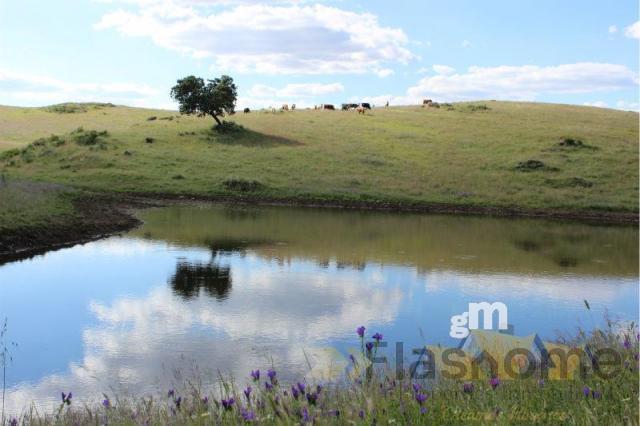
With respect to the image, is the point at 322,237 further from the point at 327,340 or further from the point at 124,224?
the point at 327,340

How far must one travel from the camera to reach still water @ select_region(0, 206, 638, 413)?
38.1 ft

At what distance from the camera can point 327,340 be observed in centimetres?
1320

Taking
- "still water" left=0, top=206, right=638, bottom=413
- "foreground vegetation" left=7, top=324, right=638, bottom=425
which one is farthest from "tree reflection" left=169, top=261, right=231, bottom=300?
"foreground vegetation" left=7, top=324, right=638, bottom=425

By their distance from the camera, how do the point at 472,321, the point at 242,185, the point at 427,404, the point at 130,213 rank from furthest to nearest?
1. the point at 242,185
2. the point at 130,213
3. the point at 472,321
4. the point at 427,404

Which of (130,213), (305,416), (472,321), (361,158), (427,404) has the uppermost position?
(361,158)

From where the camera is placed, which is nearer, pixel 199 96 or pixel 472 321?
pixel 472 321

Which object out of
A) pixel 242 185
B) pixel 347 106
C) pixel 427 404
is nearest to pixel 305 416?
pixel 427 404

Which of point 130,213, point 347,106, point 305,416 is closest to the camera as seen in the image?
point 305,416

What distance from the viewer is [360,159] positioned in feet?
198

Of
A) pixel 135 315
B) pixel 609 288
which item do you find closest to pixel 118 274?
pixel 135 315

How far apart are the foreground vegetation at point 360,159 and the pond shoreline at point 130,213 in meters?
0.88

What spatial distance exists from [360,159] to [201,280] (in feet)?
139

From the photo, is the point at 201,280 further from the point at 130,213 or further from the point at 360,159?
the point at 360,159

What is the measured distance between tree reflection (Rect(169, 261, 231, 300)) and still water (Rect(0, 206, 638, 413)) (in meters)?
0.07
